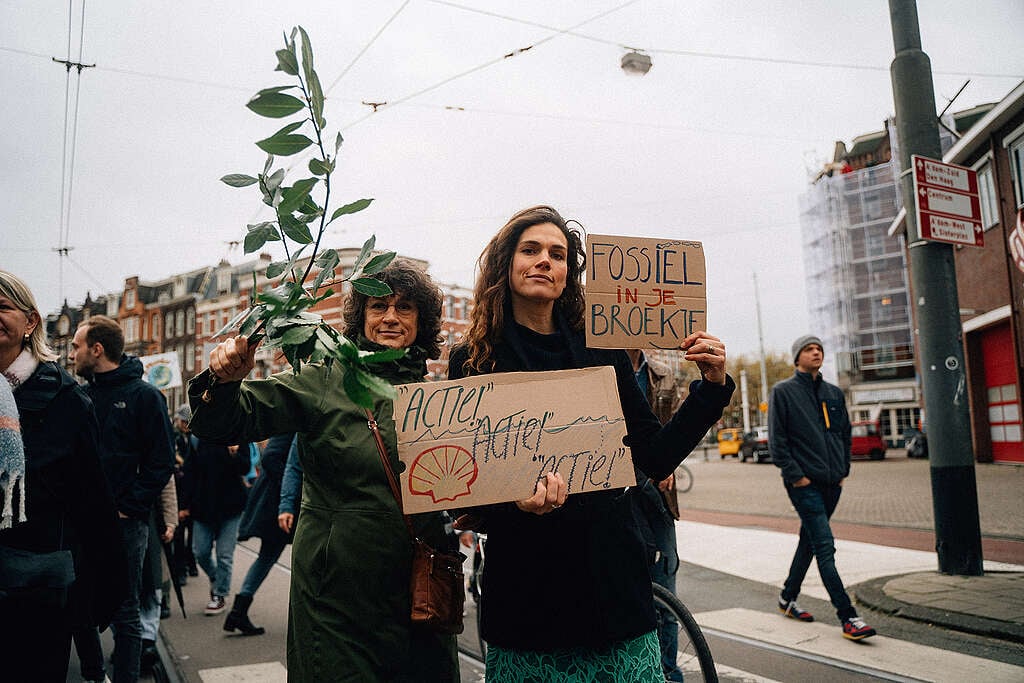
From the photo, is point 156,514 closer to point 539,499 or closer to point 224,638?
point 224,638

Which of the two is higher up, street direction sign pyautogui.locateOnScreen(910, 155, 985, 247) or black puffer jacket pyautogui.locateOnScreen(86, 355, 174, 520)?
street direction sign pyautogui.locateOnScreen(910, 155, 985, 247)

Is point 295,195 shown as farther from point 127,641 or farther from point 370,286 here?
point 127,641

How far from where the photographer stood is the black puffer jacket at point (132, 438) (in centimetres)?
433

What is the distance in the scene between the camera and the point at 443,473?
6.38 feet

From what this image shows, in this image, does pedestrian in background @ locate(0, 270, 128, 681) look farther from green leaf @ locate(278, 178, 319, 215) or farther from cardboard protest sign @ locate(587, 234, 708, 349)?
cardboard protest sign @ locate(587, 234, 708, 349)

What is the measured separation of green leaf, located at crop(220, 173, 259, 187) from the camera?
1595mm

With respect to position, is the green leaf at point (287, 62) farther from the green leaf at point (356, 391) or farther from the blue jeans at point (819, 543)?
the blue jeans at point (819, 543)

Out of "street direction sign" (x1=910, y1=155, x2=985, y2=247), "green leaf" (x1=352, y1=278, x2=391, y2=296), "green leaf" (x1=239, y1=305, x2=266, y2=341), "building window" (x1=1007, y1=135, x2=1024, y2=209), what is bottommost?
"green leaf" (x1=239, y1=305, x2=266, y2=341)

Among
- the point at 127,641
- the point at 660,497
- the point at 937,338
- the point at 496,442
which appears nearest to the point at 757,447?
the point at 937,338

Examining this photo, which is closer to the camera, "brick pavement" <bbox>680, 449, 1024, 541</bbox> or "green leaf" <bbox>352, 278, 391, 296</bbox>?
"green leaf" <bbox>352, 278, 391, 296</bbox>

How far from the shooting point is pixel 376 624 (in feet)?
7.52

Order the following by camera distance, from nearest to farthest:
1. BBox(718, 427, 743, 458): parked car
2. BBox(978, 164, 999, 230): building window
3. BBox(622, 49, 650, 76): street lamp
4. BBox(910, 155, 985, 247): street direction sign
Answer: BBox(910, 155, 985, 247): street direction sign → BBox(622, 49, 650, 76): street lamp → BBox(978, 164, 999, 230): building window → BBox(718, 427, 743, 458): parked car

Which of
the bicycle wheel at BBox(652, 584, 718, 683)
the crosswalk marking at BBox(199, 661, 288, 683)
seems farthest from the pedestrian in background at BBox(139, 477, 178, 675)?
the bicycle wheel at BBox(652, 584, 718, 683)

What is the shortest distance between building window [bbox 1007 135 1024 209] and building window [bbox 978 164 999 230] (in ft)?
3.27
